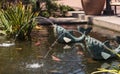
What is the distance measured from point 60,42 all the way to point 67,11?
6110 millimetres

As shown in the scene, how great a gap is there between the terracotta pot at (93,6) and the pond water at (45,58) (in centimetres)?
390

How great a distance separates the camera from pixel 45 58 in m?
8.17

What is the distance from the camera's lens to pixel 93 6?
14.5 m

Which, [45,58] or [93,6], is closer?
[45,58]

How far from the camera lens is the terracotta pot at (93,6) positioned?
14.4m

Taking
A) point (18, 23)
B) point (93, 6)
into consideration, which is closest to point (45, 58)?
point (18, 23)

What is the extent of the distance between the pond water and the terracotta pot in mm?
3900

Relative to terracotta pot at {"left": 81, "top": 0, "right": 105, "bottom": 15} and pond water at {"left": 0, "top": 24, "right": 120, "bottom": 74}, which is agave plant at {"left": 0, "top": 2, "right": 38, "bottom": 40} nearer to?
pond water at {"left": 0, "top": 24, "right": 120, "bottom": 74}

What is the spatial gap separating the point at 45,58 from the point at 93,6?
264 inches

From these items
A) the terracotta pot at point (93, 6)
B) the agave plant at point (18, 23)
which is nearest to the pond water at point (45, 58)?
the agave plant at point (18, 23)

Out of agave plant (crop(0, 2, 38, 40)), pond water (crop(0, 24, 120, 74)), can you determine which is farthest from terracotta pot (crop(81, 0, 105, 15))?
agave plant (crop(0, 2, 38, 40))

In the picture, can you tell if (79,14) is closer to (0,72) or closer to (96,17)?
(96,17)

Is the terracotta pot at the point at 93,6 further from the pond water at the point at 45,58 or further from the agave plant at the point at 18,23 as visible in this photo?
the agave plant at the point at 18,23

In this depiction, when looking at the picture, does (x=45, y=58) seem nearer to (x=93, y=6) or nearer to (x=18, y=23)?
(x=18, y=23)
